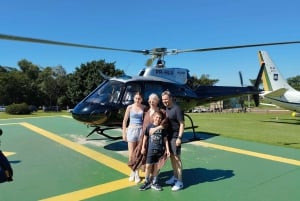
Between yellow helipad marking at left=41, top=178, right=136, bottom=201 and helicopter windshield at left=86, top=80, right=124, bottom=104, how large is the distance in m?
2.94

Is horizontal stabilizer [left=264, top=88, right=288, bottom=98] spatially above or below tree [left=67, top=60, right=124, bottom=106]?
below

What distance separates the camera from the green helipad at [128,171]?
4500 mm

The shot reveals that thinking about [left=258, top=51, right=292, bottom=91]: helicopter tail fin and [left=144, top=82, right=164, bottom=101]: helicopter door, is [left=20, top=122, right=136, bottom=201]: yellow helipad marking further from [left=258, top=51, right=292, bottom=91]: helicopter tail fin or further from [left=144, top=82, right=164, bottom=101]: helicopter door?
[left=258, top=51, right=292, bottom=91]: helicopter tail fin

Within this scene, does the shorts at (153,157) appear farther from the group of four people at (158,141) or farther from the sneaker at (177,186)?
the sneaker at (177,186)

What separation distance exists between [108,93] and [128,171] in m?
2.67

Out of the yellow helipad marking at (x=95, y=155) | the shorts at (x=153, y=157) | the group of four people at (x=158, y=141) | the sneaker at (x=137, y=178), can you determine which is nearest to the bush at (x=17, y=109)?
the yellow helipad marking at (x=95, y=155)

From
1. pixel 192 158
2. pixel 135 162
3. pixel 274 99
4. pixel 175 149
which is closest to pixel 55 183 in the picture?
pixel 135 162

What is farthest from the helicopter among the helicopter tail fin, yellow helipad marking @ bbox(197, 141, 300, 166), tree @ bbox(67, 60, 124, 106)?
tree @ bbox(67, 60, 124, 106)

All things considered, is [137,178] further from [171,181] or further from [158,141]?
[158,141]

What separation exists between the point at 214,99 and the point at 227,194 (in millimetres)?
6372

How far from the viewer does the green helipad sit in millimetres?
4500

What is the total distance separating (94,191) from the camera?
466cm

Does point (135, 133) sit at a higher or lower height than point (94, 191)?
higher

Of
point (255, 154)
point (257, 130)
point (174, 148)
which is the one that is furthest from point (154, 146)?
point (257, 130)
